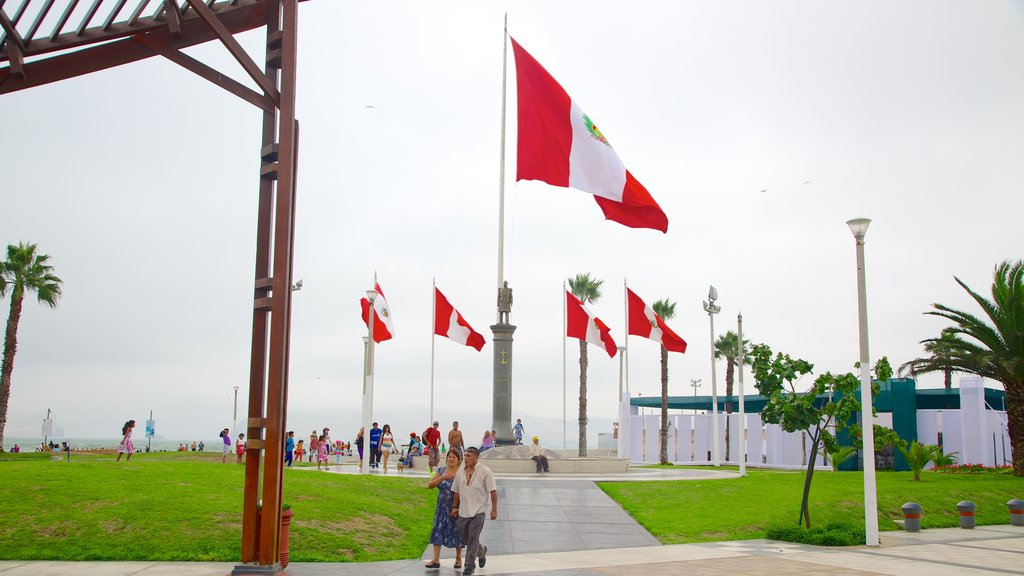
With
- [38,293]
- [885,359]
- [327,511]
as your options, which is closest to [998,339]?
[885,359]

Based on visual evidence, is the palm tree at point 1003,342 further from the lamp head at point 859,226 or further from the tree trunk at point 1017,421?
the lamp head at point 859,226

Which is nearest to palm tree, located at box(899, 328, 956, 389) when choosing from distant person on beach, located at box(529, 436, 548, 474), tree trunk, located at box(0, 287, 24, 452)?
distant person on beach, located at box(529, 436, 548, 474)

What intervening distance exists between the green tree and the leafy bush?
0.49 m

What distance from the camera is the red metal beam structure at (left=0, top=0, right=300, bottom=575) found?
9547mm

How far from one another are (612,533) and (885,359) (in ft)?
22.4

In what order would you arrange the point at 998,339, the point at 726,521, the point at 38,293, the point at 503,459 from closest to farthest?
the point at 726,521
the point at 503,459
the point at 998,339
the point at 38,293

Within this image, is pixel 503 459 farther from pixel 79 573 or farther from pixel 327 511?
pixel 79 573

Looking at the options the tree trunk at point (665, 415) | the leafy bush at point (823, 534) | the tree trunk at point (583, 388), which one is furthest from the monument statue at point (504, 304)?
the tree trunk at point (583, 388)

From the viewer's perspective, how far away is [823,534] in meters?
16.3

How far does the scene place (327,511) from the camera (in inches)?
607

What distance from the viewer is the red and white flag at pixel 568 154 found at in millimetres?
18594

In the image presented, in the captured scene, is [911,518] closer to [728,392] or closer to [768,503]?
[768,503]

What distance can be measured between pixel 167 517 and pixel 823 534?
12407 millimetres

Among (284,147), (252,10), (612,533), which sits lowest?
(612,533)
